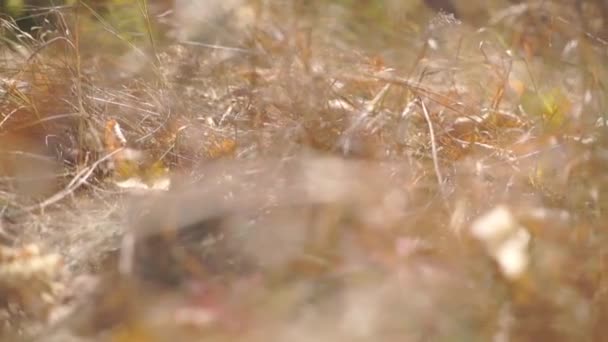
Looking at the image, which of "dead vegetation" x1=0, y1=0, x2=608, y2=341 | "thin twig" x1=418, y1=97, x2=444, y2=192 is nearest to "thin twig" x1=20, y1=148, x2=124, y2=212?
"dead vegetation" x1=0, y1=0, x2=608, y2=341

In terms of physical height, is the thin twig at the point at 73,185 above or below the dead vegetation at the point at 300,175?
below

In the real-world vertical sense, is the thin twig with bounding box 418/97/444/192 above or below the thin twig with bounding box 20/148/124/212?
above

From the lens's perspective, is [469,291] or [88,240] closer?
[469,291]

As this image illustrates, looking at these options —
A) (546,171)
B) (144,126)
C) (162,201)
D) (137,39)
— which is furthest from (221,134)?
(546,171)

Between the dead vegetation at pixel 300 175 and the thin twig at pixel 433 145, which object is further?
the thin twig at pixel 433 145

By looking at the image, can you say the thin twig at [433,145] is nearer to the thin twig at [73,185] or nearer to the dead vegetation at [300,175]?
the dead vegetation at [300,175]

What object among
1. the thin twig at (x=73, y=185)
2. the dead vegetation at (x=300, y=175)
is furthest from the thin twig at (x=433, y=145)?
the thin twig at (x=73, y=185)

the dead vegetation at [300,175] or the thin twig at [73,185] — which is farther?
the thin twig at [73,185]

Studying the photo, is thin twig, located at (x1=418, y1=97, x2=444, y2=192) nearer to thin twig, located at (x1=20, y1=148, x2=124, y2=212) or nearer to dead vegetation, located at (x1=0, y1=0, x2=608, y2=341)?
dead vegetation, located at (x1=0, y1=0, x2=608, y2=341)

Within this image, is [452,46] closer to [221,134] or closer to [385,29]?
[385,29]
